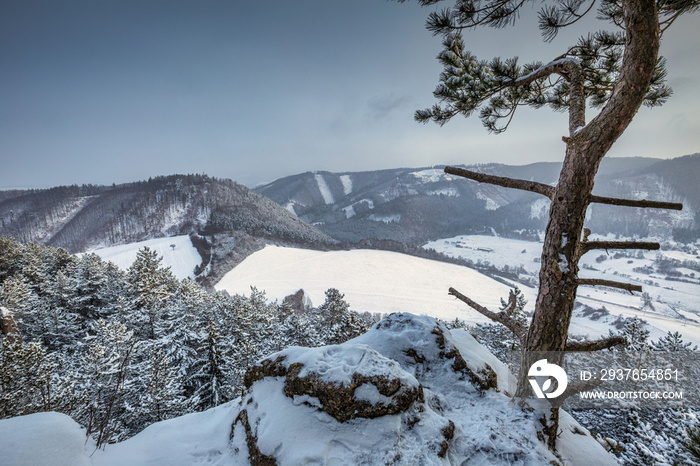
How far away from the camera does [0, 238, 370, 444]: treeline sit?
42.6 feet

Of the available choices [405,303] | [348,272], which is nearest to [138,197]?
[348,272]

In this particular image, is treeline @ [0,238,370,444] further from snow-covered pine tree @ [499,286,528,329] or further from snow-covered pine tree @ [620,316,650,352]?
snow-covered pine tree @ [620,316,650,352]

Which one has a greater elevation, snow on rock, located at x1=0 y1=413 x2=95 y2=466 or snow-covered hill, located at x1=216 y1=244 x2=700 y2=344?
snow on rock, located at x1=0 y1=413 x2=95 y2=466

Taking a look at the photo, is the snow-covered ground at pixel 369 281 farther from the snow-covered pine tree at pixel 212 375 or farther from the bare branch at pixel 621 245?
the bare branch at pixel 621 245

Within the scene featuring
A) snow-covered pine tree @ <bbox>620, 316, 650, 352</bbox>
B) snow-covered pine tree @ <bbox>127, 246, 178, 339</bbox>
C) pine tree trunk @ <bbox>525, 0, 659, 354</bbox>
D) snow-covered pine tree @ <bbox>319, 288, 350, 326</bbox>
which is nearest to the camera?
pine tree trunk @ <bbox>525, 0, 659, 354</bbox>

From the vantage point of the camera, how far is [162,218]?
125500 millimetres

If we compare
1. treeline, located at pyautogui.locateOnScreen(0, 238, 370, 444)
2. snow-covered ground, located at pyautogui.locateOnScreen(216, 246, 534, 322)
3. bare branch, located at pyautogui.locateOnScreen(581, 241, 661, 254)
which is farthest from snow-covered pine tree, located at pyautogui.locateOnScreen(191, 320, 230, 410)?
snow-covered ground, located at pyautogui.locateOnScreen(216, 246, 534, 322)

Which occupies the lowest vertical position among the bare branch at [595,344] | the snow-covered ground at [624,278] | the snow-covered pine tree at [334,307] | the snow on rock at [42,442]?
the snow-covered ground at [624,278]

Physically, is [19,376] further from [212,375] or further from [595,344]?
[595,344]

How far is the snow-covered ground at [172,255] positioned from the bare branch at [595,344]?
82119 mm

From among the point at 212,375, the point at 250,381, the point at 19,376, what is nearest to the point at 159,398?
the point at 212,375

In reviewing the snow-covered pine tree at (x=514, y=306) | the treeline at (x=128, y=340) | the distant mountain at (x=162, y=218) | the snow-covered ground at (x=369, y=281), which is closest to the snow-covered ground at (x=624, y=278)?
the snow-covered ground at (x=369, y=281)

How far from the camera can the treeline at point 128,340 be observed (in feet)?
42.6

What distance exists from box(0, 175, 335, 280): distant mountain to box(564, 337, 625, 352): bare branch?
8343cm
